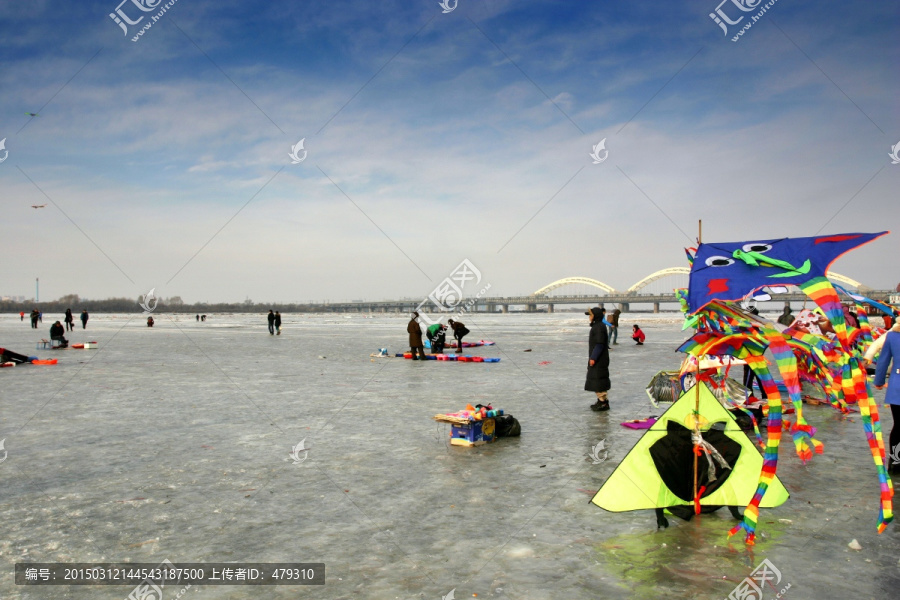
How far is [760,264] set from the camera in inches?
187

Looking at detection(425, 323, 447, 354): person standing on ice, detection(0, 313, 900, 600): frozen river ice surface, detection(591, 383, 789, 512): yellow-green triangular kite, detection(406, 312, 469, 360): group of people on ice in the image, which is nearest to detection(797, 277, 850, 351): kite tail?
detection(591, 383, 789, 512): yellow-green triangular kite

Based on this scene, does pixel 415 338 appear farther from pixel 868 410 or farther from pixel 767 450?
pixel 868 410

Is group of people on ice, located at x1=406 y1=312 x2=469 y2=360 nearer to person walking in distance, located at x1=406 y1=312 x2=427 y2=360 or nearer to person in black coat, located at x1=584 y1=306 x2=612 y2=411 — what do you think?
person walking in distance, located at x1=406 y1=312 x2=427 y2=360

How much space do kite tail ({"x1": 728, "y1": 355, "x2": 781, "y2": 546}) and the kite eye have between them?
832mm

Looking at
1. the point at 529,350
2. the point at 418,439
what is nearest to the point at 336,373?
the point at 418,439

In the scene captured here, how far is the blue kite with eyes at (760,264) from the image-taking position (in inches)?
177

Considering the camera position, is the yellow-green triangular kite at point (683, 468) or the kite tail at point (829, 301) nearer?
the kite tail at point (829, 301)

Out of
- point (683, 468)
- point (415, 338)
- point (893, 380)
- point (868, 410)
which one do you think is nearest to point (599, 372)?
point (893, 380)

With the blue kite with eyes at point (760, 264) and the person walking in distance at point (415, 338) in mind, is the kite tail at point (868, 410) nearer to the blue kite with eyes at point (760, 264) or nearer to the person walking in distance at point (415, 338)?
the blue kite with eyes at point (760, 264)

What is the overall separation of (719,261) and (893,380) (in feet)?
11.8

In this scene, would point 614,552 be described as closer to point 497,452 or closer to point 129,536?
point 497,452

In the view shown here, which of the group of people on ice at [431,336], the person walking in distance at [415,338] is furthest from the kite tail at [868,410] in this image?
the person walking in distance at [415,338]

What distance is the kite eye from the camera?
16.4 feet

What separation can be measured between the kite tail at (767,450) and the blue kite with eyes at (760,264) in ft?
2.23
